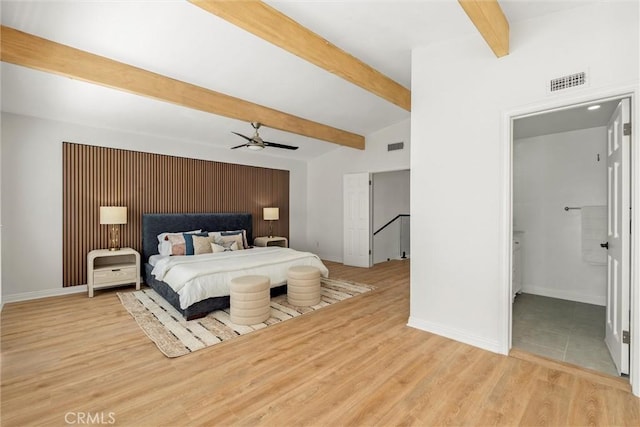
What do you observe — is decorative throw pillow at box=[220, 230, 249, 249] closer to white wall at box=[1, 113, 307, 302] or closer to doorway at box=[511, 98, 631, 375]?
white wall at box=[1, 113, 307, 302]

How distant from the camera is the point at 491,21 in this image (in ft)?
7.49

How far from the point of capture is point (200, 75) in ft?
12.3

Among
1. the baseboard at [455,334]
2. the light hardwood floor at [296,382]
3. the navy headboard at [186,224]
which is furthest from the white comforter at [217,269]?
the baseboard at [455,334]

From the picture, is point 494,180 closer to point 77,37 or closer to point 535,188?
point 535,188

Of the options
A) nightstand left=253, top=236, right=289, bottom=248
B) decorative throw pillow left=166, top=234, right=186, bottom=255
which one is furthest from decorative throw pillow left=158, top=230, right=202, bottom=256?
nightstand left=253, top=236, right=289, bottom=248

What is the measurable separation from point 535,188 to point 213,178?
6.01 metres

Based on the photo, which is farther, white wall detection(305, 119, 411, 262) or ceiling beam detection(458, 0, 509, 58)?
white wall detection(305, 119, 411, 262)

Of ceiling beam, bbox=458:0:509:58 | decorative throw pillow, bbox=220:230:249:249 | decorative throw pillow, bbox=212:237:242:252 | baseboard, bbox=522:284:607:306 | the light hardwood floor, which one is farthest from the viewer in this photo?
decorative throw pillow, bbox=220:230:249:249

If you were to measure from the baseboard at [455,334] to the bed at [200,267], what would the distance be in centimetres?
198

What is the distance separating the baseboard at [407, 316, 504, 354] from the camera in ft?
9.03

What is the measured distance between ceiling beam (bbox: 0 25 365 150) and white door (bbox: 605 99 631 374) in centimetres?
422

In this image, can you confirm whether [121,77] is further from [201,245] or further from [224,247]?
[224,247]

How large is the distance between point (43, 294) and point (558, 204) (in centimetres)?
790

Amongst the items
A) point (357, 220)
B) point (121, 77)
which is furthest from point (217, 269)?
point (357, 220)
